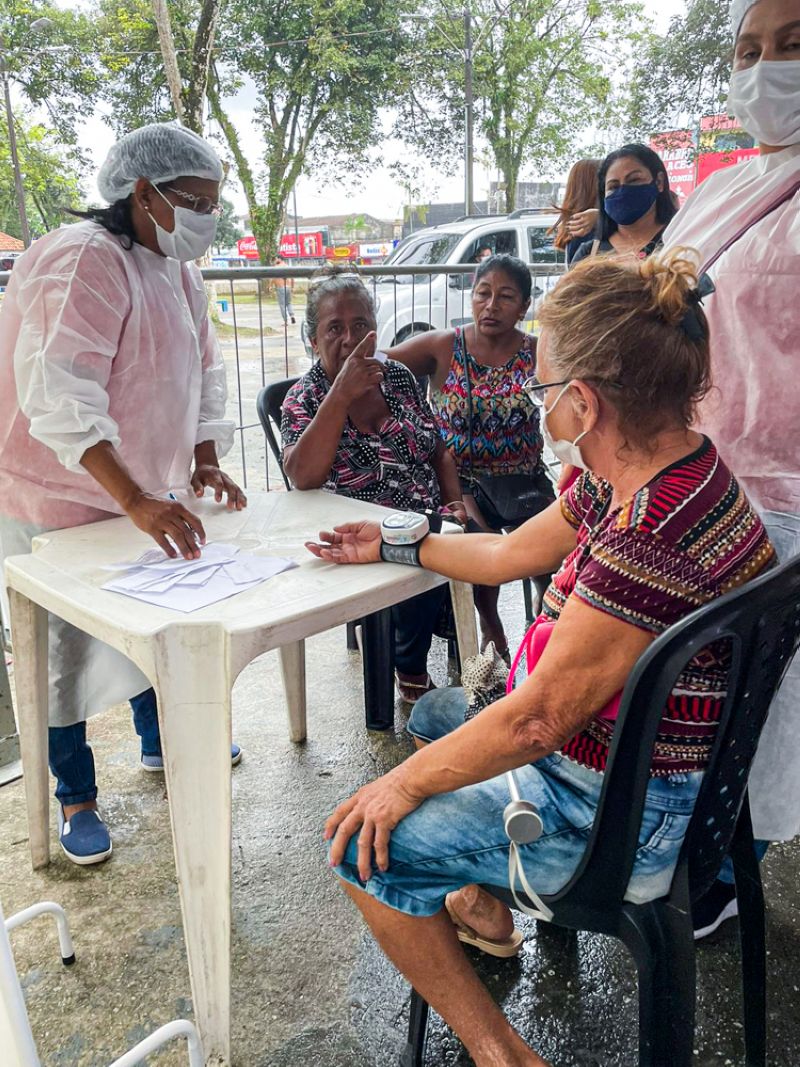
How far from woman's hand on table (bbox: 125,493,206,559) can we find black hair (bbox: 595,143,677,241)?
6.74 feet

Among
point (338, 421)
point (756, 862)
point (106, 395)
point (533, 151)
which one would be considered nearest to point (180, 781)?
point (106, 395)

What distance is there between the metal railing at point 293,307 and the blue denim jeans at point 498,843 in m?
0.74

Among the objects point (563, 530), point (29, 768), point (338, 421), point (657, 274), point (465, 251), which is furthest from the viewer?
point (465, 251)

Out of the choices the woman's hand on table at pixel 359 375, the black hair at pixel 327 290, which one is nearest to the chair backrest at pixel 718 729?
the woman's hand on table at pixel 359 375

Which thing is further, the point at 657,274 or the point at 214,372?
the point at 214,372

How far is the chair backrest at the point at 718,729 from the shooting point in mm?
880

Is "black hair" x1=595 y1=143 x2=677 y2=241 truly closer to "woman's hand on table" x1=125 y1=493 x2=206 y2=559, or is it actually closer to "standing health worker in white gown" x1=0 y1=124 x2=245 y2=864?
"standing health worker in white gown" x1=0 y1=124 x2=245 y2=864

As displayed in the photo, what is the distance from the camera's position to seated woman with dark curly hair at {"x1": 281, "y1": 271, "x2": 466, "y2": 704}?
7.19 ft

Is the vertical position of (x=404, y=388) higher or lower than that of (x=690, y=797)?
higher

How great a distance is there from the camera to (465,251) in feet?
23.8

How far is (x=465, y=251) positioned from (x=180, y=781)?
6.84 metres

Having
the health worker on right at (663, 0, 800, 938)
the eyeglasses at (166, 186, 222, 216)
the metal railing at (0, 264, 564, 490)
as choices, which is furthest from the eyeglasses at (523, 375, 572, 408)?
the eyeglasses at (166, 186, 222, 216)

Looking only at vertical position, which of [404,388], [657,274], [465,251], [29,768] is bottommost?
[29,768]

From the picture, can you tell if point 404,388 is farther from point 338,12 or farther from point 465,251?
point 338,12
